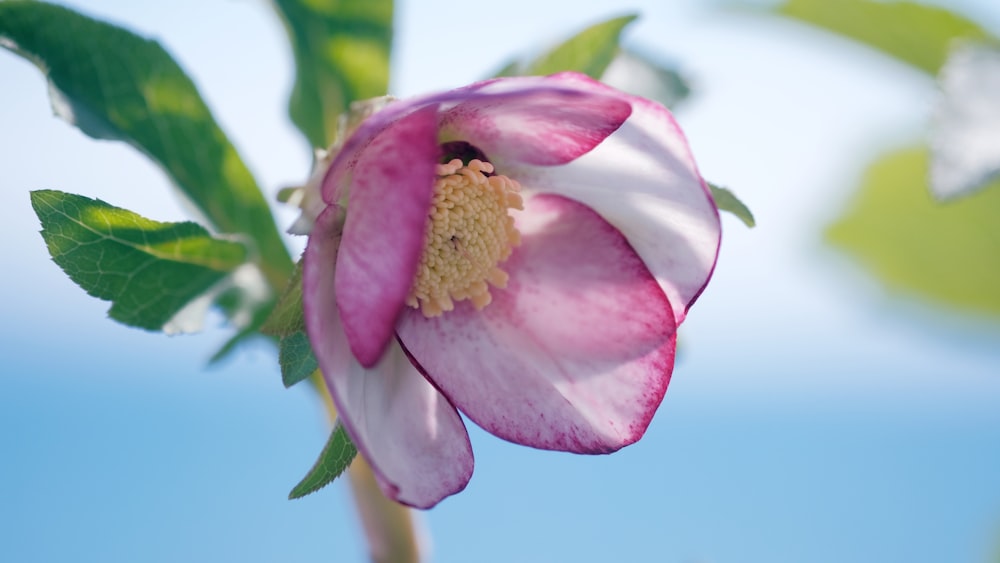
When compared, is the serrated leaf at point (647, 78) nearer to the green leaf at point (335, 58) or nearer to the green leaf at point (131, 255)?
the green leaf at point (335, 58)

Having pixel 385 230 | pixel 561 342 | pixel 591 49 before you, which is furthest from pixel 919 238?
pixel 385 230

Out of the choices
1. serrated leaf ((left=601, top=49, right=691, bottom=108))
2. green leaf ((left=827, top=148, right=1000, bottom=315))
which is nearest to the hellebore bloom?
serrated leaf ((left=601, top=49, right=691, bottom=108))

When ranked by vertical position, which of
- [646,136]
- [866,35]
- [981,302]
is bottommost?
[981,302]

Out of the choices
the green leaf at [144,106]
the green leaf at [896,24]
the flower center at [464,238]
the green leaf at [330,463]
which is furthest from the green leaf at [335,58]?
the green leaf at [896,24]

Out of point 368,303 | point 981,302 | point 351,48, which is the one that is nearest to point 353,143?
point 368,303

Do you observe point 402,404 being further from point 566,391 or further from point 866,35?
point 866,35

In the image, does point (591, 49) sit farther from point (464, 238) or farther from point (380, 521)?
point (380, 521)
